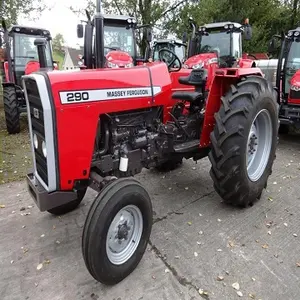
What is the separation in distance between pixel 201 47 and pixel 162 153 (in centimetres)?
461

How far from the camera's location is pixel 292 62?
586cm

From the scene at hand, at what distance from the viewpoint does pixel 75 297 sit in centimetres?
204

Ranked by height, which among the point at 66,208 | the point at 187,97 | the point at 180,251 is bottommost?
the point at 180,251

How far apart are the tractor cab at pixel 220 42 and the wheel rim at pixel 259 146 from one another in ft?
9.85

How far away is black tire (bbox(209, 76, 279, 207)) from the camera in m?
2.77

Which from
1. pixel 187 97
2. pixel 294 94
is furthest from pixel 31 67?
pixel 294 94

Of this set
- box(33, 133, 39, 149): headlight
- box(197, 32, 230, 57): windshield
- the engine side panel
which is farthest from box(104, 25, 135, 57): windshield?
box(33, 133, 39, 149): headlight

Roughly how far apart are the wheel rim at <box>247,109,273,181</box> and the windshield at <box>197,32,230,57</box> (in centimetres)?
361

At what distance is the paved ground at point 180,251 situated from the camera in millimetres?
2094

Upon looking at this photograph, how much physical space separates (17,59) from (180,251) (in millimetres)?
7267

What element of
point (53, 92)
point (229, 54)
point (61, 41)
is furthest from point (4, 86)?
point (61, 41)

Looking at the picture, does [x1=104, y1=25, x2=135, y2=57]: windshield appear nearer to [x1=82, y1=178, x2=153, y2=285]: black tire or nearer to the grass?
the grass

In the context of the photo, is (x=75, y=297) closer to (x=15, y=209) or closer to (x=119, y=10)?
(x=15, y=209)

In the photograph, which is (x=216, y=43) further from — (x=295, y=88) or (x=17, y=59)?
(x=17, y=59)
